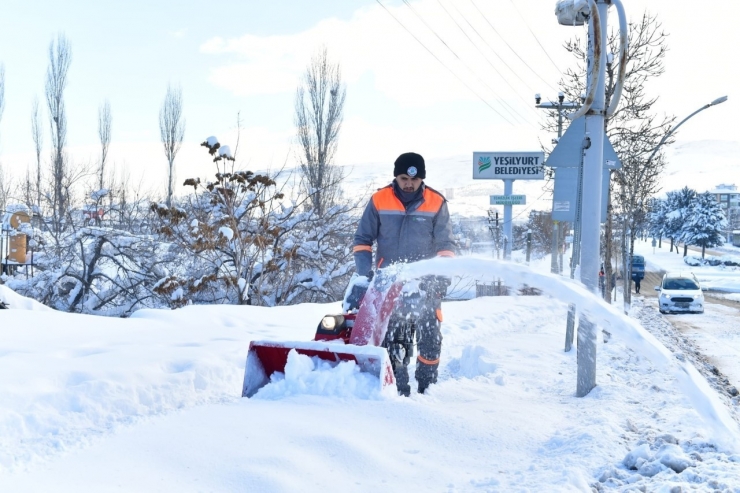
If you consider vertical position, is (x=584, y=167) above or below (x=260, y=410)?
above

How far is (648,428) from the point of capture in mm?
4266

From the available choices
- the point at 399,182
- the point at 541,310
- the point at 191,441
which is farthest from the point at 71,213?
the point at 191,441

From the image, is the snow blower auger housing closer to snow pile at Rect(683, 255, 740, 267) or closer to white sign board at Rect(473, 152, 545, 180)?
white sign board at Rect(473, 152, 545, 180)

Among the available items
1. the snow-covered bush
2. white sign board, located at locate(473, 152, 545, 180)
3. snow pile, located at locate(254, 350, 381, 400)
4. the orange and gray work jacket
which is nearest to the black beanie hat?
the orange and gray work jacket

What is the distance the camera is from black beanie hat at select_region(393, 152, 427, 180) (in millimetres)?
4883

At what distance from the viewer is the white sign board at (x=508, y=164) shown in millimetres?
16016

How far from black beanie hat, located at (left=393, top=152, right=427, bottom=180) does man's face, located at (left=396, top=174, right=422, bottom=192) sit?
45 millimetres

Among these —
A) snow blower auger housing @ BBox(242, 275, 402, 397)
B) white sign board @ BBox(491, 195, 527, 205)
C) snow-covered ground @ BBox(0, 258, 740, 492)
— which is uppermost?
white sign board @ BBox(491, 195, 527, 205)

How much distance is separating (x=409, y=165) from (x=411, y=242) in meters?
0.58

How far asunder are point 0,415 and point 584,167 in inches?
187

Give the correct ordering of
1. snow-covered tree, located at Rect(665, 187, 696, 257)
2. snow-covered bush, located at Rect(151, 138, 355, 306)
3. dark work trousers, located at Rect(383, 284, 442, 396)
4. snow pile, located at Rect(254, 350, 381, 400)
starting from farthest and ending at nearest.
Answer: snow-covered tree, located at Rect(665, 187, 696, 257), snow-covered bush, located at Rect(151, 138, 355, 306), dark work trousers, located at Rect(383, 284, 442, 396), snow pile, located at Rect(254, 350, 381, 400)

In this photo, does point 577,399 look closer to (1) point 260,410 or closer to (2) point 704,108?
(1) point 260,410

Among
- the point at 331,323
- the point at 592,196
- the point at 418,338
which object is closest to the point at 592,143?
the point at 592,196

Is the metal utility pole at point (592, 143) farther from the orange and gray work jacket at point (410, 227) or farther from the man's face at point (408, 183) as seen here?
the man's face at point (408, 183)
